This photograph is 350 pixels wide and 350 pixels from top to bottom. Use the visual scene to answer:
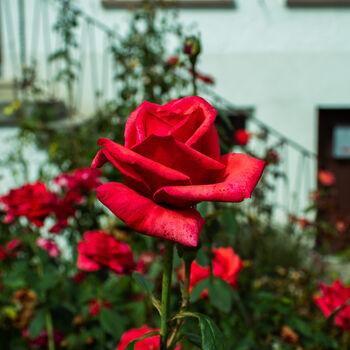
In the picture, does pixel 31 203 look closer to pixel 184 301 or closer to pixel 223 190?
pixel 184 301

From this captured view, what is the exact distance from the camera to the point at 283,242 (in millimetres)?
3502

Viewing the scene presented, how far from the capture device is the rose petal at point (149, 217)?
37 cm

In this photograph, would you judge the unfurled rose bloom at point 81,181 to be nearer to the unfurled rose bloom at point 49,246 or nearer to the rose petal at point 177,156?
the unfurled rose bloom at point 49,246

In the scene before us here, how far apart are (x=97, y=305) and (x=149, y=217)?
1.02 metres

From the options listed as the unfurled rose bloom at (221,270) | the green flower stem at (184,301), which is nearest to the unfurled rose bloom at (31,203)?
the unfurled rose bloom at (221,270)

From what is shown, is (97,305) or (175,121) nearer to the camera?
(175,121)

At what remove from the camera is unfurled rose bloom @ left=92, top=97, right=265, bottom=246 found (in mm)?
378

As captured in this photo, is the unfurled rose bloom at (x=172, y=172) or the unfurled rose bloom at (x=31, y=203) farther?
the unfurled rose bloom at (x=31, y=203)

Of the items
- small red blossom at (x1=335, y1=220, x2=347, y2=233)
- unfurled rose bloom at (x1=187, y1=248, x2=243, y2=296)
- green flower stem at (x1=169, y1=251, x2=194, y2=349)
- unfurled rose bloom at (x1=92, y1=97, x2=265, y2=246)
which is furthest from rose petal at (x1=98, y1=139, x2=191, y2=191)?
small red blossom at (x1=335, y1=220, x2=347, y2=233)

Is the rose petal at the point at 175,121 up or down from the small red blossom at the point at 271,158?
up

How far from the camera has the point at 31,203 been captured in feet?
3.61

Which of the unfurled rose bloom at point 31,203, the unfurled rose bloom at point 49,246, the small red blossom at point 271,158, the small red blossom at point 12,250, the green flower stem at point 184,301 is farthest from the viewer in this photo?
the small red blossom at point 271,158

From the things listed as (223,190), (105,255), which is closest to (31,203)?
(105,255)

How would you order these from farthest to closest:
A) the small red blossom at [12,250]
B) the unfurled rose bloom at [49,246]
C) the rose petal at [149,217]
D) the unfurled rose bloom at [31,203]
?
the unfurled rose bloom at [49,246] < the small red blossom at [12,250] < the unfurled rose bloom at [31,203] < the rose petal at [149,217]
